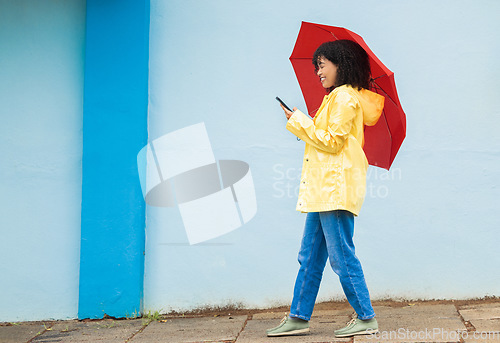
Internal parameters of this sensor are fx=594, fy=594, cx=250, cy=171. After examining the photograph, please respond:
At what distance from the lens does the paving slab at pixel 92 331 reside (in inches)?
158

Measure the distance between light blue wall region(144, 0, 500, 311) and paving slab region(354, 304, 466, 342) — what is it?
25cm

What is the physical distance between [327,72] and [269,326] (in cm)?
176

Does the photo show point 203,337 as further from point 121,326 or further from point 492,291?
point 492,291

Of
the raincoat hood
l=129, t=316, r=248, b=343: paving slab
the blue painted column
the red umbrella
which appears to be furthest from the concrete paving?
the raincoat hood

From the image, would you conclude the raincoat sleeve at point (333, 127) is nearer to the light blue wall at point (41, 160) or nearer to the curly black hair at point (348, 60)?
the curly black hair at point (348, 60)

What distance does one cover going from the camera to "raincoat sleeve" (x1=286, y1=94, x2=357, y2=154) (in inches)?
134

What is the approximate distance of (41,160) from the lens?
468 centimetres

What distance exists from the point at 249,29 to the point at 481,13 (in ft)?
5.89

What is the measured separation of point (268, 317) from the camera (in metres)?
4.41

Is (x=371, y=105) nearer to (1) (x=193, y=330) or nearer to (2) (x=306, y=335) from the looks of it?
(2) (x=306, y=335)

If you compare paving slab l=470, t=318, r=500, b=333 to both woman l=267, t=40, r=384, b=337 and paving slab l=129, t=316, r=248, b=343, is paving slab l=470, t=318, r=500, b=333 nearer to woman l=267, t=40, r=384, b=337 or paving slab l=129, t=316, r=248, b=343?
woman l=267, t=40, r=384, b=337

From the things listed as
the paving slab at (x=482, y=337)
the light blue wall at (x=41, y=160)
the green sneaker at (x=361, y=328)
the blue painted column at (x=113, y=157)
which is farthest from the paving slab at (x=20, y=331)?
the paving slab at (x=482, y=337)

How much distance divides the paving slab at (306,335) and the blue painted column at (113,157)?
1007mm

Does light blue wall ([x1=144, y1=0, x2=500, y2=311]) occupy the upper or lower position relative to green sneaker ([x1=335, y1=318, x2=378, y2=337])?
upper
